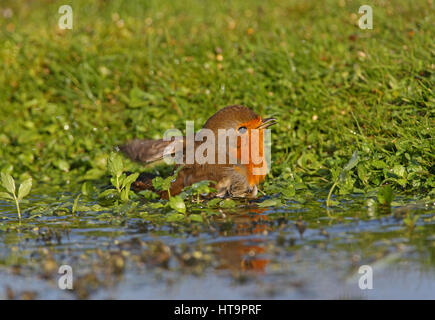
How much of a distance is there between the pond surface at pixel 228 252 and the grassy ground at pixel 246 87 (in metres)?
0.81

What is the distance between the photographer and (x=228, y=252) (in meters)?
4.54

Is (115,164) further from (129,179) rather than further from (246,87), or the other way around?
(246,87)

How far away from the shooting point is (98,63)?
9.12 m

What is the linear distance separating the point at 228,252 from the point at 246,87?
3.84 m

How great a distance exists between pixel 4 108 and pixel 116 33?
214 cm

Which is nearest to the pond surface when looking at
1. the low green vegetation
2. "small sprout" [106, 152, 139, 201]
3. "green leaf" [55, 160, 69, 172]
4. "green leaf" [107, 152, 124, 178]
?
the low green vegetation

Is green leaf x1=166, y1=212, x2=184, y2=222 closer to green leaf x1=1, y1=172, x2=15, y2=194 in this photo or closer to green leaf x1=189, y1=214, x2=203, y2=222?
green leaf x1=189, y1=214, x2=203, y2=222

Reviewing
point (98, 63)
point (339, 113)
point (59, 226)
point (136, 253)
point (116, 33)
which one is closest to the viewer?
point (136, 253)

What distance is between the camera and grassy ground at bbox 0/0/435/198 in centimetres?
676

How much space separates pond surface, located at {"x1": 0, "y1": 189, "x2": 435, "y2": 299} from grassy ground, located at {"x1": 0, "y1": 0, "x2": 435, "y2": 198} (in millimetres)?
815

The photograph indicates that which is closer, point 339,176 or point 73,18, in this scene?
point 339,176

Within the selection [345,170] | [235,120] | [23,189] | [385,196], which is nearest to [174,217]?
[235,120]
